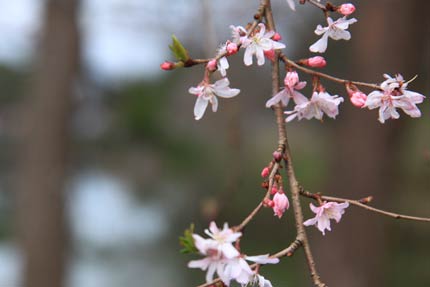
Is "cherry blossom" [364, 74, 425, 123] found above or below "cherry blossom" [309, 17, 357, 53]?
below

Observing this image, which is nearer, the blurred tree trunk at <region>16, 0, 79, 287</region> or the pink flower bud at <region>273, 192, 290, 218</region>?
the pink flower bud at <region>273, 192, 290, 218</region>

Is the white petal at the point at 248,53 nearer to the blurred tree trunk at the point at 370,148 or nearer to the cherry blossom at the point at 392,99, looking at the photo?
the cherry blossom at the point at 392,99

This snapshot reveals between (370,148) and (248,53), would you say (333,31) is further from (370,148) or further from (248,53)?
(370,148)

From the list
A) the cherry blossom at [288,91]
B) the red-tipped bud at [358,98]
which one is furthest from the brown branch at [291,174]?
the red-tipped bud at [358,98]

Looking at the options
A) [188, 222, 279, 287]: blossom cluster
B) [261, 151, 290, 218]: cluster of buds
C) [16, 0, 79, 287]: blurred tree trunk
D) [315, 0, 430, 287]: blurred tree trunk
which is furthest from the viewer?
[16, 0, 79, 287]: blurred tree trunk

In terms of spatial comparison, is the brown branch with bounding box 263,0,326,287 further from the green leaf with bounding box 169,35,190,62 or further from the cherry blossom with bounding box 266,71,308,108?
the green leaf with bounding box 169,35,190,62

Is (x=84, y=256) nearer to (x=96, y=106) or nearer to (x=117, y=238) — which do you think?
(x=117, y=238)

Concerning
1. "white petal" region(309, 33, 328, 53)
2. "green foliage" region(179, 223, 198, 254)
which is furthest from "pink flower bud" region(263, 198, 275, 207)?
"white petal" region(309, 33, 328, 53)

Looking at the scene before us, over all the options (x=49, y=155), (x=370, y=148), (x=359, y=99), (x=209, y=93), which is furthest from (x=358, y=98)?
(x=49, y=155)
